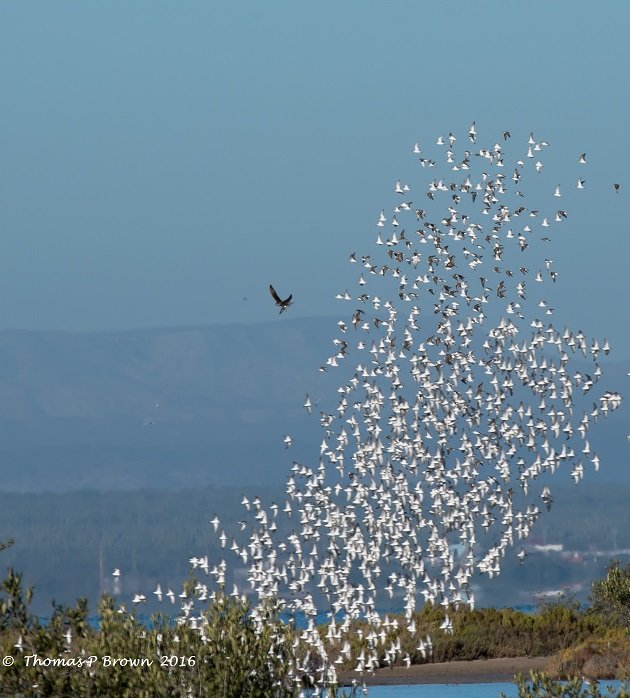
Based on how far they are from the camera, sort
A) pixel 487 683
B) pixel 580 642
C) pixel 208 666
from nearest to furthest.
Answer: pixel 208 666 → pixel 487 683 → pixel 580 642

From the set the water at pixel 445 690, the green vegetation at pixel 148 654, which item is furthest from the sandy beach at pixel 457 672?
the green vegetation at pixel 148 654

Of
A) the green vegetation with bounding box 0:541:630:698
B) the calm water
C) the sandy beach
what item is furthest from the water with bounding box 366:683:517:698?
the green vegetation with bounding box 0:541:630:698

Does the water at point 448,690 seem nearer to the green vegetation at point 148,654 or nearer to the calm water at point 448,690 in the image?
the calm water at point 448,690

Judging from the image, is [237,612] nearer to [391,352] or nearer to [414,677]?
[391,352]

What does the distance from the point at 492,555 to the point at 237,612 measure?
19234mm

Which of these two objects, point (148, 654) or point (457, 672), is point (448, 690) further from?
point (148, 654)

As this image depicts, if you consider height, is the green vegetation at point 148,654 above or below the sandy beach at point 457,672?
below

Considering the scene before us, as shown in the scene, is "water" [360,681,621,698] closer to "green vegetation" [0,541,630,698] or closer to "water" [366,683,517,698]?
"water" [366,683,517,698]

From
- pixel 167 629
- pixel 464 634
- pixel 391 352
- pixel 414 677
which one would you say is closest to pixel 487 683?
pixel 414 677

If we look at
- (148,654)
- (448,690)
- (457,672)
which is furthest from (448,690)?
(148,654)

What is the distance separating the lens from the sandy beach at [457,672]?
49938 mm

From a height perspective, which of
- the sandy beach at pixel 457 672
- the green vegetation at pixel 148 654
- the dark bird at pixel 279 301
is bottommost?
the green vegetation at pixel 148 654

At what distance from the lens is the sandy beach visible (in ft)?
164

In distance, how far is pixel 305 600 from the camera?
156 ft
